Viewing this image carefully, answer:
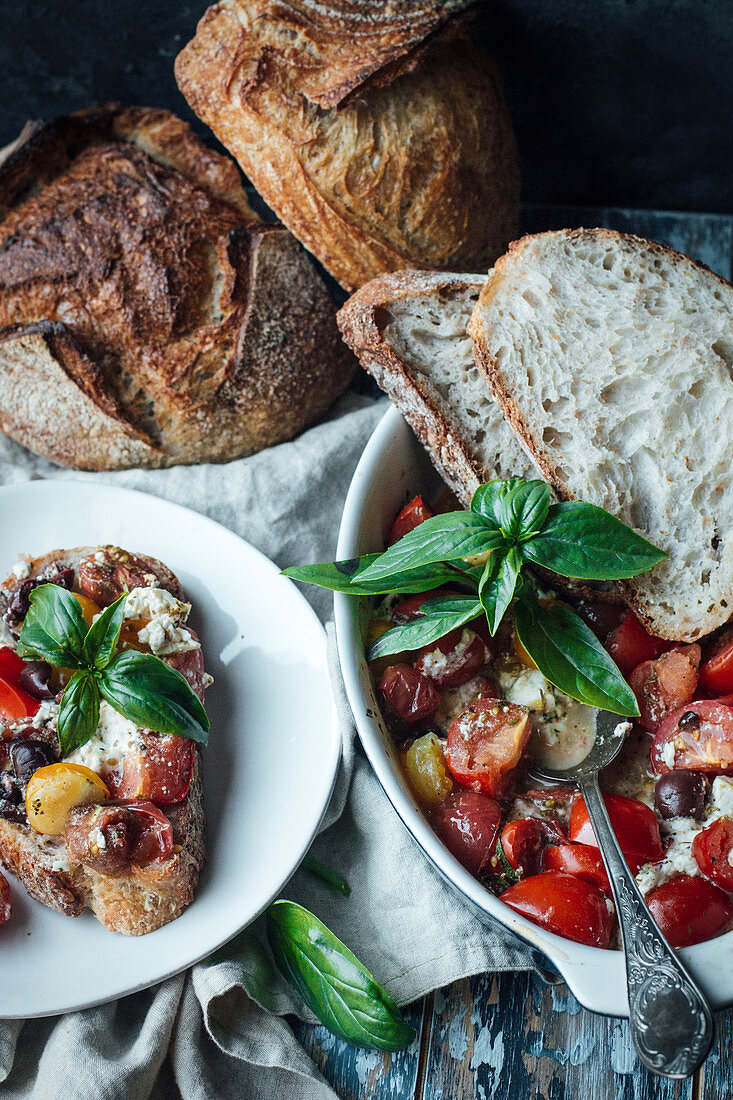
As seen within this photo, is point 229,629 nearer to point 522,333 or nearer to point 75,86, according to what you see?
point 522,333

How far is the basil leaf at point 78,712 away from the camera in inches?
73.2

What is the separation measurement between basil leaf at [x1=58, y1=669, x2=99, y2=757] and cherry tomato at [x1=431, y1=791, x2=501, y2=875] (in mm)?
750

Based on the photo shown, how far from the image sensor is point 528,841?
5.96ft

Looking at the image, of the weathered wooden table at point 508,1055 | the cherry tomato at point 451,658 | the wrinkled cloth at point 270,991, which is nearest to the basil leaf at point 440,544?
the cherry tomato at point 451,658

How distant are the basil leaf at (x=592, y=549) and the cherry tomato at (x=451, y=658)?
0.89ft

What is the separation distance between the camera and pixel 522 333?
2070 millimetres

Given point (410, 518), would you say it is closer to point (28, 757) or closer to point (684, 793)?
point (684, 793)

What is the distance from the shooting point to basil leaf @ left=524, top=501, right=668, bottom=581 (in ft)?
5.76

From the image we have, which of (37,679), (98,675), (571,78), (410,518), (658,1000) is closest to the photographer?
(658,1000)

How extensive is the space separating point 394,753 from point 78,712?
2.16 ft

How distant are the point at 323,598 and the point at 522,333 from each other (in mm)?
870

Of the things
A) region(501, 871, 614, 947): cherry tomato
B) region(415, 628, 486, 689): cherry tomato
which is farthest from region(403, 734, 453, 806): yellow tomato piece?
region(501, 871, 614, 947): cherry tomato

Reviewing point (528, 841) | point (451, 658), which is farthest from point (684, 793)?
point (451, 658)

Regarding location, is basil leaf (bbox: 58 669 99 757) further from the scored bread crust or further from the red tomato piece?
the red tomato piece
